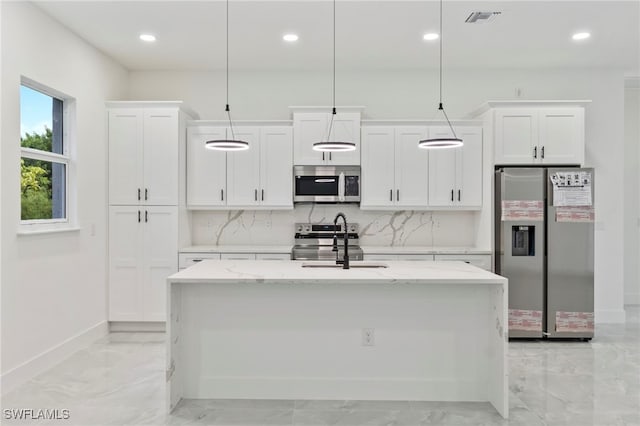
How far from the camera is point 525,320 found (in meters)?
4.38

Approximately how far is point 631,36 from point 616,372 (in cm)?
313

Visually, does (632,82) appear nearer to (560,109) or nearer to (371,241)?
(560,109)

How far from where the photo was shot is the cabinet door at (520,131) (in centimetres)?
459

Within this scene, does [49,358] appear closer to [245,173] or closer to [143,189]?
[143,189]

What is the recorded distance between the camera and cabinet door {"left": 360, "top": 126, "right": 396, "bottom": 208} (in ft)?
16.0

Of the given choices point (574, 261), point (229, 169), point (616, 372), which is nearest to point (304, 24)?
point (229, 169)

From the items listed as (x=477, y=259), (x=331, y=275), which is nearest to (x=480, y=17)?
(x=477, y=259)

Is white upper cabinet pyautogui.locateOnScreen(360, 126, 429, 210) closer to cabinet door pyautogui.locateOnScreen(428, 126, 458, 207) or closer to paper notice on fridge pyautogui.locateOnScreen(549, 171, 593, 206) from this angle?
cabinet door pyautogui.locateOnScreen(428, 126, 458, 207)

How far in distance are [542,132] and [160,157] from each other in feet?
13.5

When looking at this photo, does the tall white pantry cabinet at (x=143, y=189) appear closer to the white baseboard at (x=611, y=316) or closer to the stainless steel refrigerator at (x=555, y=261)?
the stainless steel refrigerator at (x=555, y=261)

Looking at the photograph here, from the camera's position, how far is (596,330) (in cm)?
483

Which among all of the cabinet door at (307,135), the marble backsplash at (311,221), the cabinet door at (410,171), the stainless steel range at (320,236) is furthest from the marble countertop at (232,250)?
the cabinet door at (410,171)

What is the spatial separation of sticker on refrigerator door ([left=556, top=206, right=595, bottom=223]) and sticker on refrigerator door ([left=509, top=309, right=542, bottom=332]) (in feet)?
3.24

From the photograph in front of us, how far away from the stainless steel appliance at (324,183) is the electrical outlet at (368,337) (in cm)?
215
